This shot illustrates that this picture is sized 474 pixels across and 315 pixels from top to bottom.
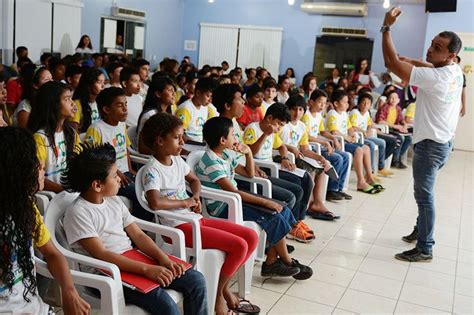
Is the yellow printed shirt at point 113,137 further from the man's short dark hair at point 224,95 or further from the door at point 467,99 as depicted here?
the door at point 467,99

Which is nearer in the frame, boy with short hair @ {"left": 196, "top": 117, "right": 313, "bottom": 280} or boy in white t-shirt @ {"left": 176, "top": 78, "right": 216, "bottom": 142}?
boy with short hair @ {"left": 196, "top": 117, "right": 313, "bottom": 280}

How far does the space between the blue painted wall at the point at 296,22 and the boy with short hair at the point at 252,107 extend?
5904 millimetres

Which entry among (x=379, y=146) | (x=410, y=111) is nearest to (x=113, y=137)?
(x=379, y=146)

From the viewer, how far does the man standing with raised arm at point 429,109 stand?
3.15 m

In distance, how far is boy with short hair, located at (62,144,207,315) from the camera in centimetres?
195

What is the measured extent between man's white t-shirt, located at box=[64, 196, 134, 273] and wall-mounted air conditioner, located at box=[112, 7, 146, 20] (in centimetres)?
815

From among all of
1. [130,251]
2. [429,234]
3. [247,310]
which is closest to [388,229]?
[429,234]

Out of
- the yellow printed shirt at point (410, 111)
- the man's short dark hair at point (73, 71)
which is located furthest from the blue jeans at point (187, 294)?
the yellow printed shirt at point (410, 111)

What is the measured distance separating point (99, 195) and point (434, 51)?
226 centimetres

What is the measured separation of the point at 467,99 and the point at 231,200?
280 inches

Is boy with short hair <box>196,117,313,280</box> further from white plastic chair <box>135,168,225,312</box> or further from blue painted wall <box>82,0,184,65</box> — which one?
blue painted wall <box>82,0,184,65</box>

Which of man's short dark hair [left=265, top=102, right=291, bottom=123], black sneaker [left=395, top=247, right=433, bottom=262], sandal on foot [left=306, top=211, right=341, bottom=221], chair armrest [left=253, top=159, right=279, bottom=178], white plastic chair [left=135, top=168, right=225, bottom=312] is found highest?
man's short dark hair [left=265, top=102, right=291, bottom=123]

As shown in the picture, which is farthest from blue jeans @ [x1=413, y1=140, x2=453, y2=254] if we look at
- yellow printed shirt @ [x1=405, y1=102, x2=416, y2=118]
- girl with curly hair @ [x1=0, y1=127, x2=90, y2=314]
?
yellow printed shirt @ [x1=405, y1=102, x2=416, y2=118]

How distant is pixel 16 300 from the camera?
160 cm
